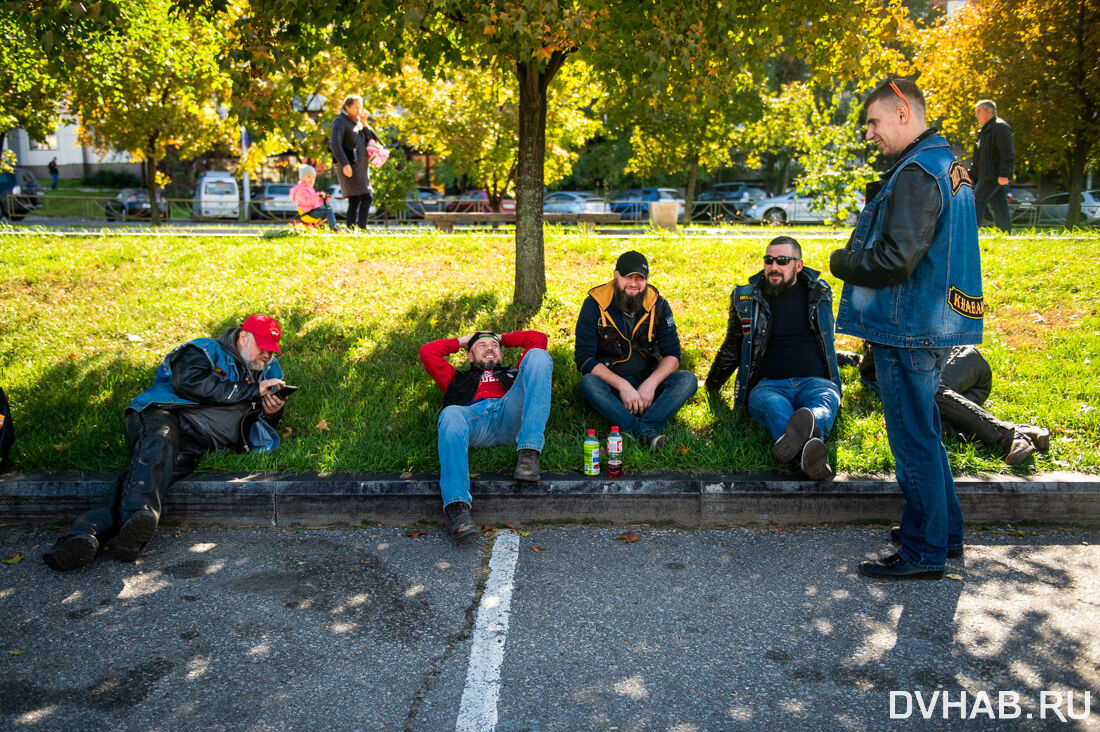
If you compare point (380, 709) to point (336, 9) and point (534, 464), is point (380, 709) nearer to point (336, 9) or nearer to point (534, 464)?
point (534, 464)

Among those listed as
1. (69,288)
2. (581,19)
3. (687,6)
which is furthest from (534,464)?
(69,288)

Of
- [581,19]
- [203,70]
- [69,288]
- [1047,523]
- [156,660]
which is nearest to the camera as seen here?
[156,660]

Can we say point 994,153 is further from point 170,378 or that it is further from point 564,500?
point 170,378

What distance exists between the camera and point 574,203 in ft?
109

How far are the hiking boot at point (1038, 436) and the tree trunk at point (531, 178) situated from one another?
4.42m

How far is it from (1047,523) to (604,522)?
8.55 feet

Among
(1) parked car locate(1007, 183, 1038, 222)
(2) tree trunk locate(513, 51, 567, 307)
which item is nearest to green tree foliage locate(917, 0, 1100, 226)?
(1) parked car locate(1007, 183, 1038, 222)

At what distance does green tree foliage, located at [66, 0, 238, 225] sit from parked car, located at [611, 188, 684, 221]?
13.2 meters

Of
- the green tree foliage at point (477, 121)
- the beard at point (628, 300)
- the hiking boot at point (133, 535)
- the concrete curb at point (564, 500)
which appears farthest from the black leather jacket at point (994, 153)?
the green tree foliage at point (477, 121)

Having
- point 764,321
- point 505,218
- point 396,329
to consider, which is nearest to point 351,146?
point 396,329

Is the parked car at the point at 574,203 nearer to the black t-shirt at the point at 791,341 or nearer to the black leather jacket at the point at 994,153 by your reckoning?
the black leather jacket at the point at 994,153

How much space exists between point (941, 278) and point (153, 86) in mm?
17660

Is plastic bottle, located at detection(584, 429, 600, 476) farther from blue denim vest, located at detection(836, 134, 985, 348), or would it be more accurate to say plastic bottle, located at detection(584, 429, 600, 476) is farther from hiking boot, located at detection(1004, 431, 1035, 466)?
hiking boot, located at detection(1004, 431, 1035, 466)

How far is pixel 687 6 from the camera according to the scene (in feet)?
19.8
